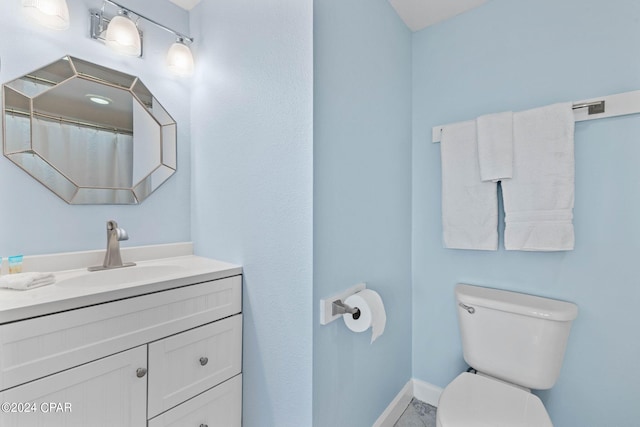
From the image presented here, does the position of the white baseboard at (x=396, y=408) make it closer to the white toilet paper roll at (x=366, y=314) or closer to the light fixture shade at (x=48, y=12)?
the white toilet paper roll at (x=366, y=314)

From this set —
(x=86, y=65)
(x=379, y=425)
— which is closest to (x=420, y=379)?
(x=379, y=425)

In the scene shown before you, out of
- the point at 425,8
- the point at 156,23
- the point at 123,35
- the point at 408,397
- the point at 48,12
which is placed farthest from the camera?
the point at 408,397

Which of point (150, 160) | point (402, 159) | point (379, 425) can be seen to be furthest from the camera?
point (402, 159)

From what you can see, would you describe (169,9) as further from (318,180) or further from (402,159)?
(402,159)

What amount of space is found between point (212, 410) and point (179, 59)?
1.68 meters

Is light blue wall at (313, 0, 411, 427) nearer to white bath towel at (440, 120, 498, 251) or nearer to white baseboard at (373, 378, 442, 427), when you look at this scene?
white baseboard at (373, 378, 442, 427)

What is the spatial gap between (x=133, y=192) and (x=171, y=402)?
97cm

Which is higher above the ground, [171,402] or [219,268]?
[219,268]

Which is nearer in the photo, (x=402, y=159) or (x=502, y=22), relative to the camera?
(x=502, y=22)

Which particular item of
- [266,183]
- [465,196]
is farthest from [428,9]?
[266,183]

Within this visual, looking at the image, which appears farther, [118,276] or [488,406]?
[118,276]

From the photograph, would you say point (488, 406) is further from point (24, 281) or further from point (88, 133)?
point (88, 133)

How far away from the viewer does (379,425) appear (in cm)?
138

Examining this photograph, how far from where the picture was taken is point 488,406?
1.09 m
